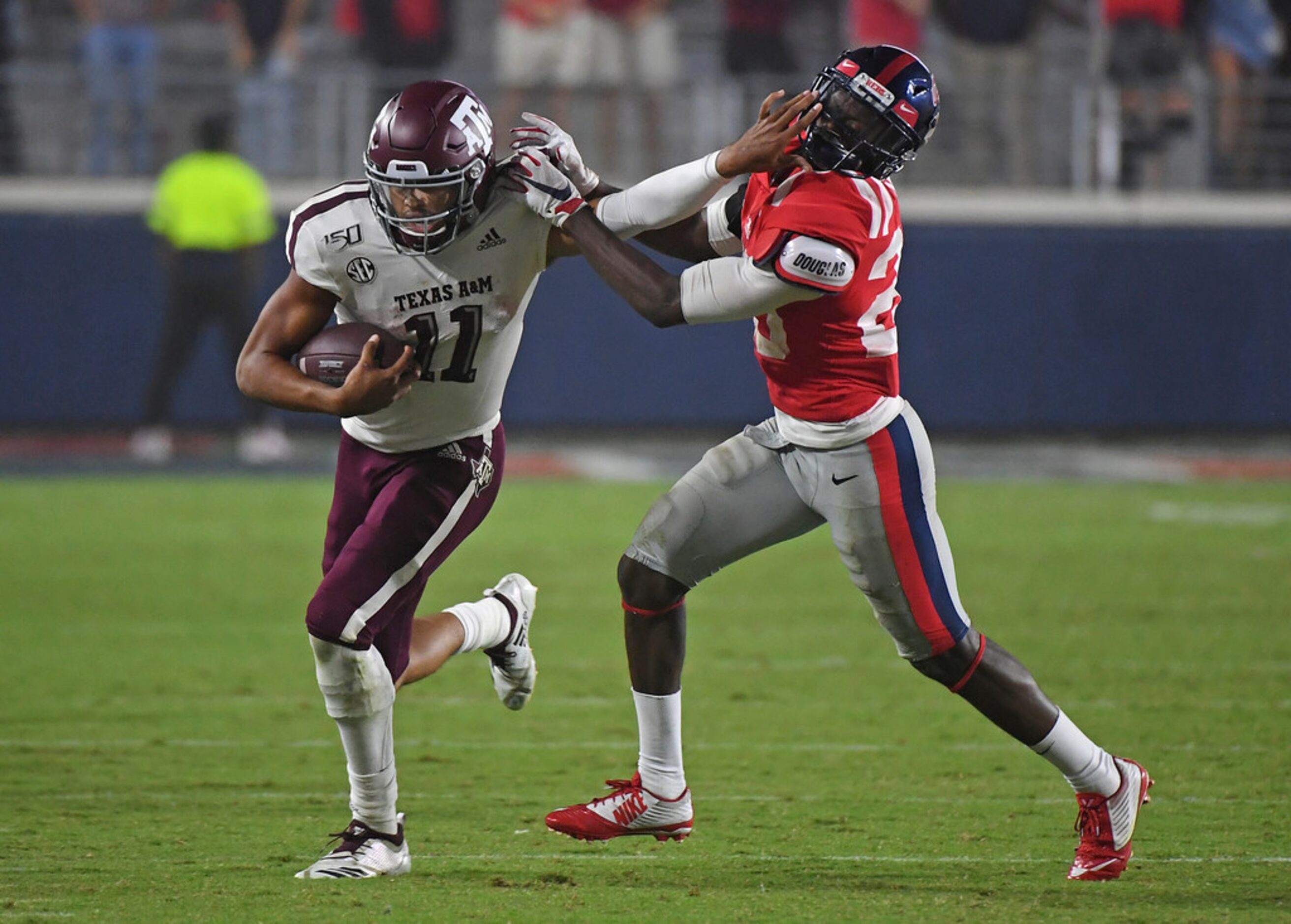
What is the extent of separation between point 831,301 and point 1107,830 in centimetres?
125

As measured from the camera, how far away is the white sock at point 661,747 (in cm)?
415

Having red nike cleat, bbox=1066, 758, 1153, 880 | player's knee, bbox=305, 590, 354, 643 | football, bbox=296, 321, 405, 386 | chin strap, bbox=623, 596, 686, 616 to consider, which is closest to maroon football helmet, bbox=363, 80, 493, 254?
football, bbox=296, 321, 405, 386

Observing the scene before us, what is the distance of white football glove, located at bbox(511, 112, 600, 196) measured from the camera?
153 inches

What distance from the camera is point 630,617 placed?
4.19m

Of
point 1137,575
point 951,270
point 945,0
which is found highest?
point 945,0

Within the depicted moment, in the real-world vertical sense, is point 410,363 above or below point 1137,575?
above

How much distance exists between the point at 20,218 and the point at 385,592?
9.48 meters

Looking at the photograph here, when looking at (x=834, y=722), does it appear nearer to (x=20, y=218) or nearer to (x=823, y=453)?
(x=823, y=453)

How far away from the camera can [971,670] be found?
396cm

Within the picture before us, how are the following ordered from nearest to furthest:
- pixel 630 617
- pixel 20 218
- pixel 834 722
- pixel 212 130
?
pixel 630 617 → pixel 834 722 → pixel 212 130 → pixel 20 218

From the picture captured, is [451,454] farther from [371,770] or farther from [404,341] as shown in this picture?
[371,770]

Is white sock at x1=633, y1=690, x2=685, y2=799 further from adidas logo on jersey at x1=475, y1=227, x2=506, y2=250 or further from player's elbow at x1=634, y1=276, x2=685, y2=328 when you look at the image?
adidas logo on jersey at x1=475, y1=227, x2=506, y2=250

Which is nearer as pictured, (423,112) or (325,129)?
(423,112)

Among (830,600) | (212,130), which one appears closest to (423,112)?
(830,600)
